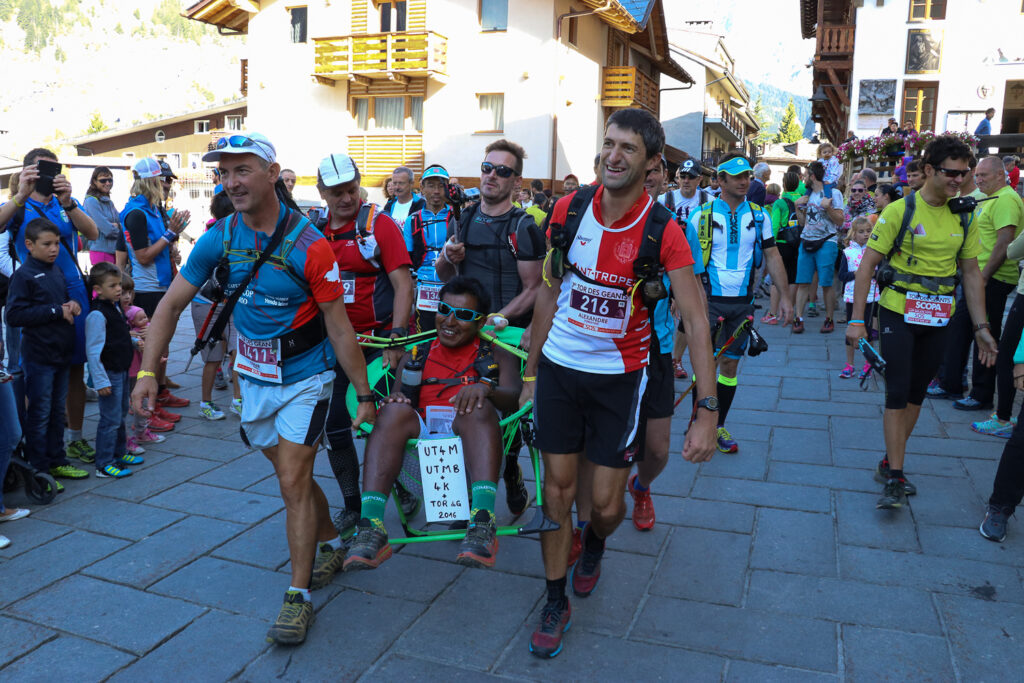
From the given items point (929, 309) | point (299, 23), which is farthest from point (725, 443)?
point (299, 23)

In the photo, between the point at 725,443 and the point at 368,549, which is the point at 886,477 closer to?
the point at 725,443

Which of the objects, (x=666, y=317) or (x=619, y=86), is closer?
(x=666, y=317)

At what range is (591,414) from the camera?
338 cm

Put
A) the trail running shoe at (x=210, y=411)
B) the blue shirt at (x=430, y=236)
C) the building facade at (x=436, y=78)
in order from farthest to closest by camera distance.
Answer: the building facade at (x=436, y=78), the trail running shoe at (x=210, y=411), the blue shirt at (x=430, y=236)

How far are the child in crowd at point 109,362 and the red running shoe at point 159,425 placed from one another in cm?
85

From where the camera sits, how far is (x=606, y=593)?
3.81 meters

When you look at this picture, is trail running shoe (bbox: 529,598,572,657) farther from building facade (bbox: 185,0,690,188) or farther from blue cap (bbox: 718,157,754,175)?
building facade (bbox: 185,0,690,188)

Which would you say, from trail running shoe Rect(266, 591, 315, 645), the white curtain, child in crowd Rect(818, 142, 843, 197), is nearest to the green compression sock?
trail running shoe Rect(266, 591, 315, 645)

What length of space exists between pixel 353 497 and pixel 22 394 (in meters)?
2.36

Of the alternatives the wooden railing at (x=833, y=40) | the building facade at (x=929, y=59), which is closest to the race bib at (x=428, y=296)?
the building facade at (x=929, y=59)

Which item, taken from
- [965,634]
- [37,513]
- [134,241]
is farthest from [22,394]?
[965,634]

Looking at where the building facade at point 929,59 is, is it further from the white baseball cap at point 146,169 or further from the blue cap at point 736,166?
the white baseball cap at point 146,169

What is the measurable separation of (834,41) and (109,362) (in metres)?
31.4

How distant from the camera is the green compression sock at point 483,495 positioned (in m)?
3.69
